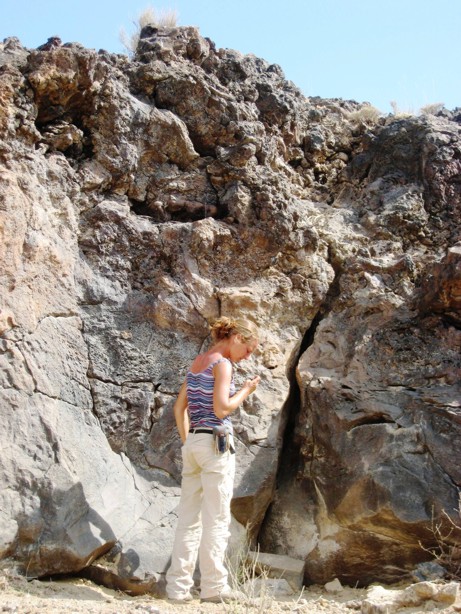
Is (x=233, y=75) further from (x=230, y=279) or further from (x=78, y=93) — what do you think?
(x=230, y=279)

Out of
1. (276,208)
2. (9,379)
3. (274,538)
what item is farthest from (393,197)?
(9,379)

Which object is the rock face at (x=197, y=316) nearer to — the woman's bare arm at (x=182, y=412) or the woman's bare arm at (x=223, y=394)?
the woman's bare arm at (x=182, y=412)

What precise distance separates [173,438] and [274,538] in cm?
120

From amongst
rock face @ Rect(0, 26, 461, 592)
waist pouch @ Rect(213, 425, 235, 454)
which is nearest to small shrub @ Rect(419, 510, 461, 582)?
rock face @ Rect(0, 26, 461, 592)

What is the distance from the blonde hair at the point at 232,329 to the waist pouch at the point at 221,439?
2.29 feet

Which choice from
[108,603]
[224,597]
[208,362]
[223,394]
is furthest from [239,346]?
[108,603]

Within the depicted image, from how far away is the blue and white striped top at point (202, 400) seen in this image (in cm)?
440

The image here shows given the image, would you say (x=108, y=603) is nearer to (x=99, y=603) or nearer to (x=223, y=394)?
(x=99, y=603)

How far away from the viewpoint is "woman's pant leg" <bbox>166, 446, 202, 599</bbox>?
4.23 metres

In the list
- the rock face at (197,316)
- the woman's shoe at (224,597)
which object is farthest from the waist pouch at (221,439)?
the rock face at (197,316)

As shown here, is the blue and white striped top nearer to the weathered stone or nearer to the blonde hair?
the blonde hair

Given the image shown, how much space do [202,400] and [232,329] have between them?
1.90 feet

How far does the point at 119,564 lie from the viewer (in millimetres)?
4676

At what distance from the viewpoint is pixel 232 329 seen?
15.4ft
